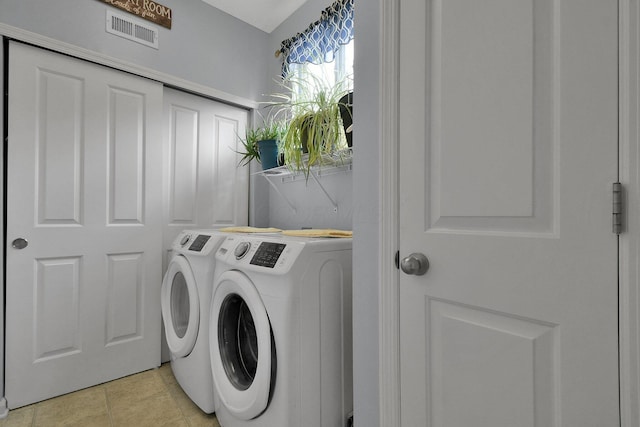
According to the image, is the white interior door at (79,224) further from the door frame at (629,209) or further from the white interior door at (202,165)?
the door frame at (629,209)

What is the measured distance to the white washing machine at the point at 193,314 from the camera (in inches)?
61.8

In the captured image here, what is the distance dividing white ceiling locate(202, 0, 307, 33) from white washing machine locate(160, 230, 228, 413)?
174cm

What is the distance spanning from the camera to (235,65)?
8.30 feet

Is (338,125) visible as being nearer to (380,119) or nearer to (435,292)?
(380,119)

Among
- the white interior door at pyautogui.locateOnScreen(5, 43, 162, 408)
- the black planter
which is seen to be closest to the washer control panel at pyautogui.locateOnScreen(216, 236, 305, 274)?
the black planter

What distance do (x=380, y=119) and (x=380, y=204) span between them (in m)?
0.25

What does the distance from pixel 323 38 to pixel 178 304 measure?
197 centimetres

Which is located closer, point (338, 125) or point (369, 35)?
point (369, 35)

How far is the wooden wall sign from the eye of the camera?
2.00 meters

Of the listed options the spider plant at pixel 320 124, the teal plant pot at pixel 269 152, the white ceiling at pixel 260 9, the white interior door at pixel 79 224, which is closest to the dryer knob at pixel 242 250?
the spider plant at pixel 320 124

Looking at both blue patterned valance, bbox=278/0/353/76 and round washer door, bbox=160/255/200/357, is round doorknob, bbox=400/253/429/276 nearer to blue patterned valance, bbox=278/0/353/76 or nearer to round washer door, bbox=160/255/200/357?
round washer door, bbox=160/255/200/357

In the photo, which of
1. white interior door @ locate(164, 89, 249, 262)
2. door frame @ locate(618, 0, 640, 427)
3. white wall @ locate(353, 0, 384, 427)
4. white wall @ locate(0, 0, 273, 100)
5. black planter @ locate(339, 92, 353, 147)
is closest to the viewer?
door frame @ locate(618, 0, 640, 427)

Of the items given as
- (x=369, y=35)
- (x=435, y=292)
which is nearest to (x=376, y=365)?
(x=435, y=292)

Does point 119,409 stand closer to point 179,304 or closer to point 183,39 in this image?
point 179,304
